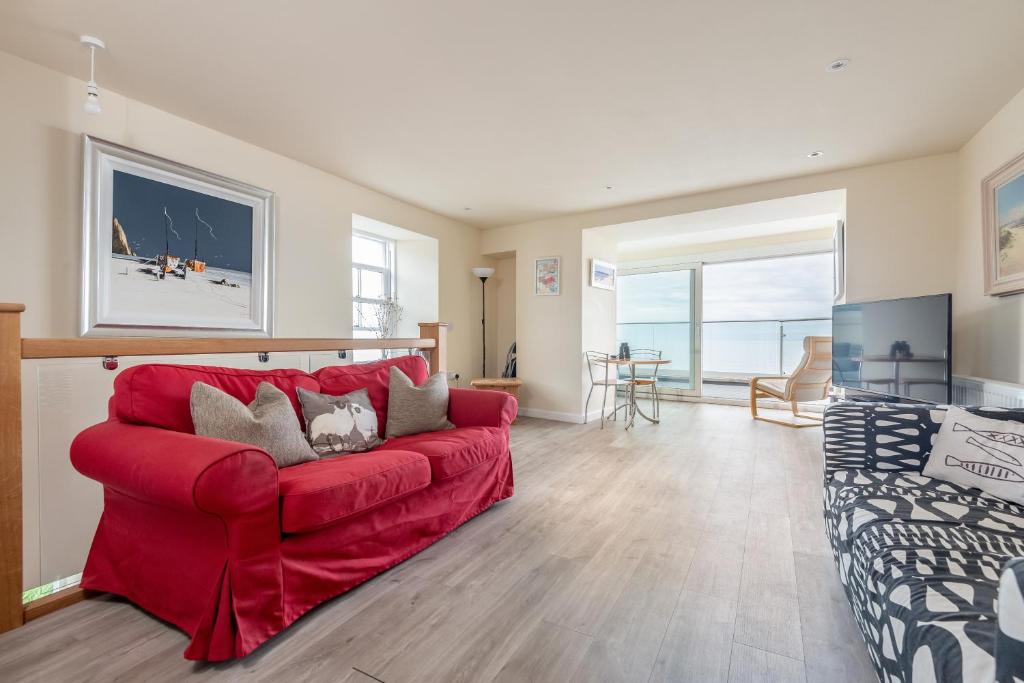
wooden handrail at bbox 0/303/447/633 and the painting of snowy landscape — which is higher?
the painting of snowy landscape

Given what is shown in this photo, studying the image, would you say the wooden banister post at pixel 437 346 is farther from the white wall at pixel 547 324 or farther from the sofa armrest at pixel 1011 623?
the sofa armrest at pixel 1011 623

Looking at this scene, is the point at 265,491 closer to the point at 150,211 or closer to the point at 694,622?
the point at 694,622

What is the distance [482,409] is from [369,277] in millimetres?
2942

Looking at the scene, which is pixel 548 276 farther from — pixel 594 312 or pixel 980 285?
pixel 980 285

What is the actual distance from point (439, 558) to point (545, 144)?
9.09 feet

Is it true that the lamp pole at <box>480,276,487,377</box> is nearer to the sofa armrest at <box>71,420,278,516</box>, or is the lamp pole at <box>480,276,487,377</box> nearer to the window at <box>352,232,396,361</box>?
the window at <box>352,232,396,361</box>

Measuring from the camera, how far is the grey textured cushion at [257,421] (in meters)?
1.69

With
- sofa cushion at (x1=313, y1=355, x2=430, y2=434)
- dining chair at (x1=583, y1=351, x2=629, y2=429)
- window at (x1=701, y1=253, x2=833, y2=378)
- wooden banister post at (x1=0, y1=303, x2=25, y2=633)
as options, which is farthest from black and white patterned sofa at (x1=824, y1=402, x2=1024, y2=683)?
window at (x1=701, y1=253, x2=833, y2=378)

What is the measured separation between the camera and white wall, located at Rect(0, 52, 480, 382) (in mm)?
2227

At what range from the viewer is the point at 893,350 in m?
3.08

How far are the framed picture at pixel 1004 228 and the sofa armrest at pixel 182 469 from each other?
12.5 ft

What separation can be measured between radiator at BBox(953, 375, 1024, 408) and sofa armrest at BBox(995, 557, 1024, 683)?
8.09 ft

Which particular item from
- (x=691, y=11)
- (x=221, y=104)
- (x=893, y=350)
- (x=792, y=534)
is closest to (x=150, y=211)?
(x=221, y=104)

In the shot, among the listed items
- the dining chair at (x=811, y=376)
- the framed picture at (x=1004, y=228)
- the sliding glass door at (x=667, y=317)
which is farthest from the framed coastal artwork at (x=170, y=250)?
the sliding glass door at (x=667, y=317)
